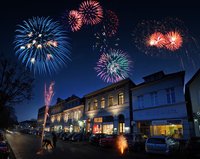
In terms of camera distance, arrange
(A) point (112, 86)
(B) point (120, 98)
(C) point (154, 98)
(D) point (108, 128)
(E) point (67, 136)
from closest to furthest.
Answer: (C) point (154, 98) < (B) point (120, 98) < (D) point (108, 128) < (E) point (67, 136) < (A) point (112, 86)

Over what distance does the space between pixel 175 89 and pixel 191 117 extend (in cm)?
384

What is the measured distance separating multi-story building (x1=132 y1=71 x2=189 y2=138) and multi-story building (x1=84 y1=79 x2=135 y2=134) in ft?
5.87

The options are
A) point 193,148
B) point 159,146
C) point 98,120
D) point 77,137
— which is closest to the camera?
point 193,148

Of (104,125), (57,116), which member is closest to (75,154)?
(104,125)

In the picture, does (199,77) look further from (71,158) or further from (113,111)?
(71,158)

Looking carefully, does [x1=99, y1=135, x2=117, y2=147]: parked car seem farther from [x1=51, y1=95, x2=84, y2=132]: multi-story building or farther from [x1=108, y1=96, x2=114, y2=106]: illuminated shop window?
[x1=51, y1=95, x2=84, y2=132]: multi-story building

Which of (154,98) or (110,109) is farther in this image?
(110,109)

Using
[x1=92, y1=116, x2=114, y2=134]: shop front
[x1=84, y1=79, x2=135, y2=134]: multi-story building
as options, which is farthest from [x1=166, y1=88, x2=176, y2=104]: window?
[x1=92, y1=116, x2=114, y2=134]: shop front

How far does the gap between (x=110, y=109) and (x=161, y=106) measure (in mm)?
10992

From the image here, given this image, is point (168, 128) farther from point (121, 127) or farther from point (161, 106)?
point (121, 127)

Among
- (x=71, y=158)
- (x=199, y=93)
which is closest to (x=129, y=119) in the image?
(x=199, y=93)

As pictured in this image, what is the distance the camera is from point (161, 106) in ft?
79.4

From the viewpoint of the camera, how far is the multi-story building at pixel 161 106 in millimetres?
22119

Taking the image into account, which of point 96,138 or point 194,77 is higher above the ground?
point 194,77
